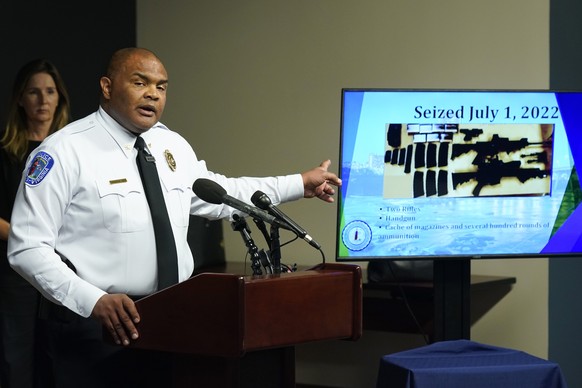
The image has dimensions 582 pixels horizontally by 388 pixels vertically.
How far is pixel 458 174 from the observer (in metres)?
3.33

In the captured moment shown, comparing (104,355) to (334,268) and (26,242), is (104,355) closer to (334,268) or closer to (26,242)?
(26,242)

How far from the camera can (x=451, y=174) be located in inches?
131

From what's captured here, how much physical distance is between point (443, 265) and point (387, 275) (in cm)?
104

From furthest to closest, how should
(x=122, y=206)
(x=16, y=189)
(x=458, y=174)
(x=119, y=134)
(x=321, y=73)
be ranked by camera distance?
(x=321, y=73) → (x=16, y=189) → (x=458, y=174) → (x=119, y=134) → (x=122, y=206)

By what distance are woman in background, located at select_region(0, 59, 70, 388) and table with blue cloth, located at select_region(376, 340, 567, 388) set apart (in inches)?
54.8

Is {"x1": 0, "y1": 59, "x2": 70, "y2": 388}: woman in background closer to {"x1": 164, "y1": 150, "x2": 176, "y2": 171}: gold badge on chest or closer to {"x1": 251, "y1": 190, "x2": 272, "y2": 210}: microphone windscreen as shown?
{"x1": 164, "y1": 150, "x2": 176, "y2": 171}: gold badge on chest

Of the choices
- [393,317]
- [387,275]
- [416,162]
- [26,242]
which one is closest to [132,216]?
[26,242]

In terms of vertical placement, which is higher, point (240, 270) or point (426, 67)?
point (426, 67)

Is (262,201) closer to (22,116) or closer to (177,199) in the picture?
(177,199)

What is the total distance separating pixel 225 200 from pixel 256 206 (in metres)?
0.14

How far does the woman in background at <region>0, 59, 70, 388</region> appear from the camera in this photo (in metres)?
3.72

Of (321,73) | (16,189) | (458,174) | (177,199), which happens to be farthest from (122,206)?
(321,73)

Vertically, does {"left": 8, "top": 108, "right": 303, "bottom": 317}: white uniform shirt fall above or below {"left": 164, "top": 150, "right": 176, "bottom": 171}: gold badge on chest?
below

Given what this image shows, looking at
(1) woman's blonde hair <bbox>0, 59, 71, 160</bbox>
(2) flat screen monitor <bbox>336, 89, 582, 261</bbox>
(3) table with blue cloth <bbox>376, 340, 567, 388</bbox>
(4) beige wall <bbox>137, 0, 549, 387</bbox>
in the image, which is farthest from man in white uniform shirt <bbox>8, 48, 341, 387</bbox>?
(4) beige wall <bbox>137, 0, 549, 387</bbox>
